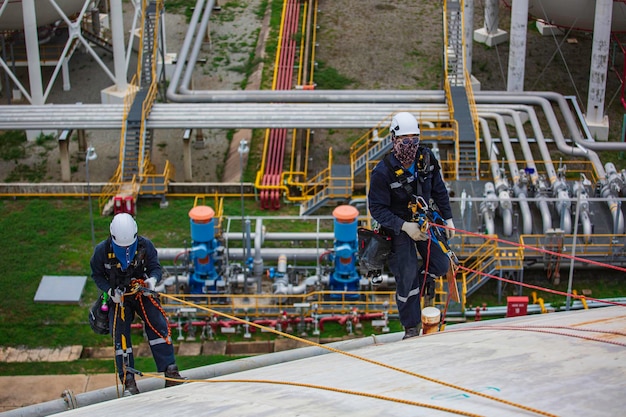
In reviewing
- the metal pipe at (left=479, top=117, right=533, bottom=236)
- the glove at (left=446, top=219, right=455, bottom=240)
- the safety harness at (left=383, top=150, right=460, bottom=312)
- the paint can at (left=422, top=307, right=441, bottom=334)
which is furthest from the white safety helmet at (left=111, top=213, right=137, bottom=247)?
the metal pipe at (left=479, top=117, right=533, bottom=236)

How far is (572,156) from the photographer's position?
33781mm

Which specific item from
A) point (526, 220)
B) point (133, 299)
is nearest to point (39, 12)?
point (526, 220)

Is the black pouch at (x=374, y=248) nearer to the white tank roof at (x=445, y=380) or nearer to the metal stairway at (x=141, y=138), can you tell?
the white tank roof at (x=445, y=380)

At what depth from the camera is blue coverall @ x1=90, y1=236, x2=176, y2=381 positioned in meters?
14.6

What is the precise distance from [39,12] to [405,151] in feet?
83.0

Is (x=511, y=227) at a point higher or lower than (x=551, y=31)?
lower

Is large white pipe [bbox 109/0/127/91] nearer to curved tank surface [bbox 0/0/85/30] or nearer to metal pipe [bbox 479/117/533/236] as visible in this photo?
curved tank surface [bbox 0/0/85/30]

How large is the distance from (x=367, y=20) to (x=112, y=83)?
10.9m

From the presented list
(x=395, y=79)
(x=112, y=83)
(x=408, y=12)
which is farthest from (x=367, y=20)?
(x=112, y=83)

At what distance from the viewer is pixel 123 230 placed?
1420 cm

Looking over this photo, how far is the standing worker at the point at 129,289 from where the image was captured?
47.5ft

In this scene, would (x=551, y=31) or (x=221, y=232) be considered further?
(x=551, y=31)

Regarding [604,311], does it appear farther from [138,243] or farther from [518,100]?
[518,100]

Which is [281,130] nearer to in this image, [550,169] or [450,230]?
[550,169]
